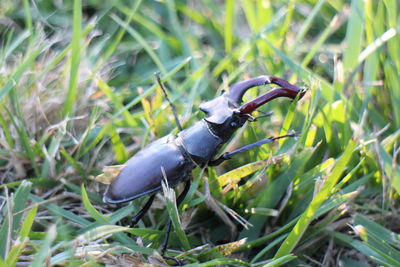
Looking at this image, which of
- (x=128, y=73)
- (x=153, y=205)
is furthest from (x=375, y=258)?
(x=128, y=73)

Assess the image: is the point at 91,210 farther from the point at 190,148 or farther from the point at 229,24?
the point at 229,24

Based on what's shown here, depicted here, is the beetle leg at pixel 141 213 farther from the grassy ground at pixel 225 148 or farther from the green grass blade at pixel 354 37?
the green grass blade at pixel 354 37

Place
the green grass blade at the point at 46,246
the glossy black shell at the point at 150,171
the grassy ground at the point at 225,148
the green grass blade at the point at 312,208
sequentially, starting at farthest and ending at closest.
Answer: the glossy black shell at the point at 150,171 → the grassy ground at the point at 225,148 → the green grass blade at the point at 312,208 → the green grass blade at the point at 46,246

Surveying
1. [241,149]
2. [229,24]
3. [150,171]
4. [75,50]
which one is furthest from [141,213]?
[229,24]

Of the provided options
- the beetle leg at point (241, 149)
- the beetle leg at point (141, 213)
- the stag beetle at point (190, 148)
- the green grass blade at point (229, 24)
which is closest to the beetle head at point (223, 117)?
the stag beetle at point (190, 148)

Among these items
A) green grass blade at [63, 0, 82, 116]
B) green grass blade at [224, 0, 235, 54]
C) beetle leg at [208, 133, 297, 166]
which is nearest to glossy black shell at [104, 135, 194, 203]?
beetle leg at [208, 133, 297, 166]

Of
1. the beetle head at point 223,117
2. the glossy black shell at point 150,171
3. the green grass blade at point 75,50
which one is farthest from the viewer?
A: the green grass blade at point 75,50

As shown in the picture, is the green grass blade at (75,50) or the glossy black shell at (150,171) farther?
the green grass blade at (75,50)
